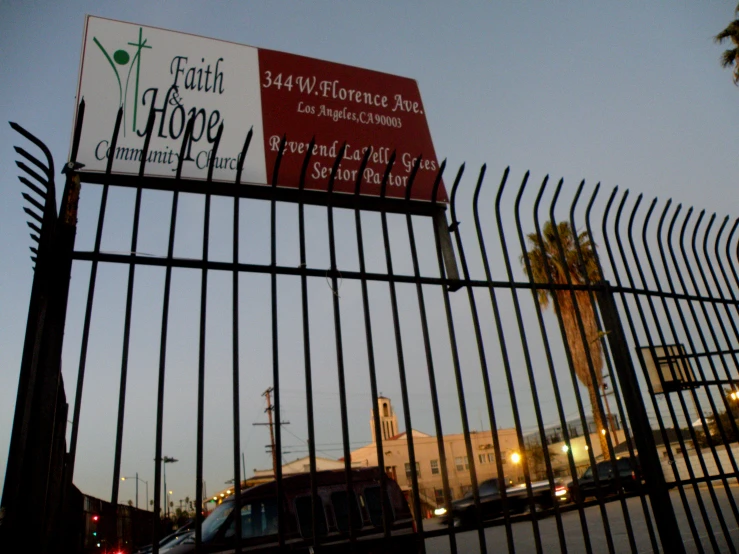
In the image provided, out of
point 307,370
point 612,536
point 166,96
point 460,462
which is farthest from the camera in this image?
point 460,462

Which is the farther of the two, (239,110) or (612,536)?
(612,536)

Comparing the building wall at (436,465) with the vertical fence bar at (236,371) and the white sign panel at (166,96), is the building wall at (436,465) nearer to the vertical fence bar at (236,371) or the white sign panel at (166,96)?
the white sign panel at (166,96)

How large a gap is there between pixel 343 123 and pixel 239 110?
822 mm

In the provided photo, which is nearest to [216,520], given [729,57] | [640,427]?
[640,427]

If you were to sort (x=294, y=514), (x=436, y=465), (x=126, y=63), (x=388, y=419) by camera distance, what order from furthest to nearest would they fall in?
1. (x=388, y=419)
2. (x=436, y=465)
3. (x=294, y=514)
4. (x=126, y=63)

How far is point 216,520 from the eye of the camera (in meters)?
6.55

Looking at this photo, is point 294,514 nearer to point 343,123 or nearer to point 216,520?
point 216,520

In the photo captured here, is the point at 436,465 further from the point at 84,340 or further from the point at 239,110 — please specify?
the point at 84,340

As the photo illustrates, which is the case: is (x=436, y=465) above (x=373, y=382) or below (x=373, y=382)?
above

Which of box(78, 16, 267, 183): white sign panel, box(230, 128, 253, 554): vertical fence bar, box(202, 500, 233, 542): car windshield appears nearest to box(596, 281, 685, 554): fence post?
box(230, 128, 253, 554): vertical fence bar

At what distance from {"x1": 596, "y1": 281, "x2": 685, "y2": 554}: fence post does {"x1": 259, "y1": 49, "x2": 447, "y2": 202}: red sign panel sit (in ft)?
4.82

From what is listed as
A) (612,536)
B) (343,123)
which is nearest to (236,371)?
(343,123)

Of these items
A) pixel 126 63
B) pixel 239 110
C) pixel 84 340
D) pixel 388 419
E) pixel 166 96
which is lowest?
pixel 84 340

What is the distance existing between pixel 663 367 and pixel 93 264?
3.70m
